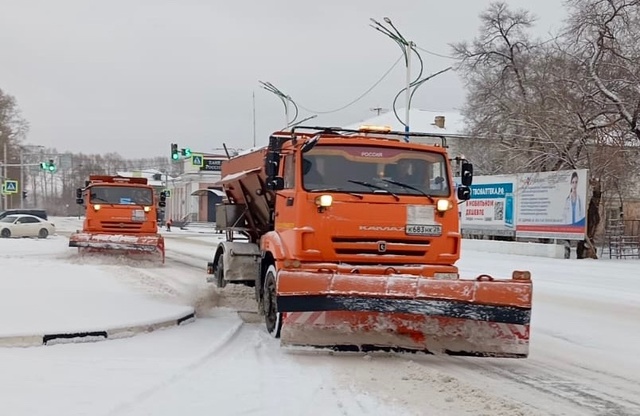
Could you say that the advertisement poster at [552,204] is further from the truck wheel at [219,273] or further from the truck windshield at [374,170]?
the truck windshield at [374,170]

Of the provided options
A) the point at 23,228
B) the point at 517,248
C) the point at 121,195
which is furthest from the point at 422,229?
the point at 23,228

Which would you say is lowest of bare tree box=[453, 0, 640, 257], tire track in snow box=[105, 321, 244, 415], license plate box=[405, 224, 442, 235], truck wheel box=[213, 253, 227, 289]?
tire track in snow box=[105, 321, 244, 415]

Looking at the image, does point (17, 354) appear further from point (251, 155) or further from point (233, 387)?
point (251, 155)

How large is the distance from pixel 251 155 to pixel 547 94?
916 inches

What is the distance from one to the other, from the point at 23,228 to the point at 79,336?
3519 cm

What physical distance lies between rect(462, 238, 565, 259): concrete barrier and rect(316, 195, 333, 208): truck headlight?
22.0 meters

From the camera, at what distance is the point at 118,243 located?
69.6 ft

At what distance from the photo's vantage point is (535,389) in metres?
7.01

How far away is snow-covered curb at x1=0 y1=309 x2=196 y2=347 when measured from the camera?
7906 millimetres

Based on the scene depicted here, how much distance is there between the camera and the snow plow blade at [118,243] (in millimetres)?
21203

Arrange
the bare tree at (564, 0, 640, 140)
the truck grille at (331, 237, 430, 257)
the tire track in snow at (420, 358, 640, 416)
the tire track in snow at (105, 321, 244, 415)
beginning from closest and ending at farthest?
the tire track in snow at (105, 321, 244, 415) → the tire track in snow at (420, 358, 640, 416) → the truck grille at (331, 237, 430, 257) → the bare tree at (564, 0, 640, 140)

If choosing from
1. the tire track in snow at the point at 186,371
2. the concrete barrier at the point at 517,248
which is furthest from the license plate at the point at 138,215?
the concrete barrier at the point at 517,248

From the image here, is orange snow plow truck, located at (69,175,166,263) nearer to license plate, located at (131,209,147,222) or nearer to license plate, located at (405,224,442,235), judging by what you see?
license plate, located at (131,209,147,222)

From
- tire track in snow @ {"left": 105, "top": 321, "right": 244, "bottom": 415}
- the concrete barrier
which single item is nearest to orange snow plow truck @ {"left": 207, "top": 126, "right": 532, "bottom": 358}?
tire track in snow @ {"left": 105, "top": 321, "right": 244, "bottom": 415}
